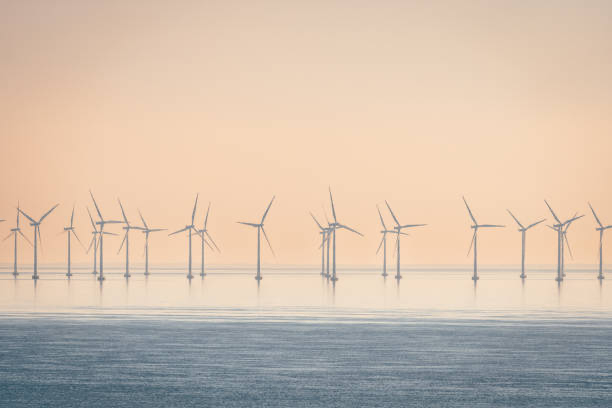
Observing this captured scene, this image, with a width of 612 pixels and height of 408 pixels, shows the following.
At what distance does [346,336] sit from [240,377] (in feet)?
86.0

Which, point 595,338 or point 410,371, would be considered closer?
point 410,371

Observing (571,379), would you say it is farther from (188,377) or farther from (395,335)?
(395,335)

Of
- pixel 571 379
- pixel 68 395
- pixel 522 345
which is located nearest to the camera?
pixel 68 395

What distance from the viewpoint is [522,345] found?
222 feet

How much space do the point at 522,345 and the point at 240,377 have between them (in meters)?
27.2

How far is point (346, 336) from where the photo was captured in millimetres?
74188

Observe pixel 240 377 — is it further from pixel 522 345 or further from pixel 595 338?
pixel 595 338

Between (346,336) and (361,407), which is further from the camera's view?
(346,336)

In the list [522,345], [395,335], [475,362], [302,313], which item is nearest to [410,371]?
[475,362]

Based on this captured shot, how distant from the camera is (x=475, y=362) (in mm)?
55875

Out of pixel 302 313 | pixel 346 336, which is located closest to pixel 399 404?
pixel 346 336

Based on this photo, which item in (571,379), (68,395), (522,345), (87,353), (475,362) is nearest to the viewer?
(68,395)

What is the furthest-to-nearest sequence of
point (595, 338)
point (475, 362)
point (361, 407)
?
point (595, 338), point (475, 362), point (361, 407)

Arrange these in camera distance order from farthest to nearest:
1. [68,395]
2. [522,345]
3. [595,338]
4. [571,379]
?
[595,338], [522,345], [571,379], [68,395]
